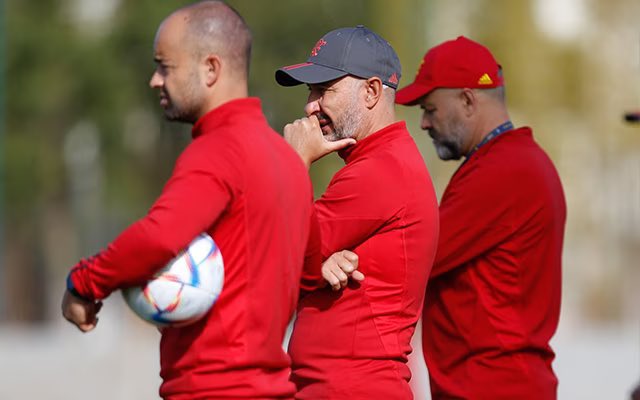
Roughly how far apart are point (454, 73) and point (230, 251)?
2257 mm

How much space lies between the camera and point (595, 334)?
2353cm

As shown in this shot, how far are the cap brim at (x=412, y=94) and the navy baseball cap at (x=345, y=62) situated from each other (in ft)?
2.70

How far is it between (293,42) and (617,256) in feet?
28.5

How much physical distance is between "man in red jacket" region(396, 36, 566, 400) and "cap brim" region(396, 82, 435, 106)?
1.23 ft

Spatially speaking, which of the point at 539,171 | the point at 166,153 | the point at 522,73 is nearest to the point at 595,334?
the point at 522,73

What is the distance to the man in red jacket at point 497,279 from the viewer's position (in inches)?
229

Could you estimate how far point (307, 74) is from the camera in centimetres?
516

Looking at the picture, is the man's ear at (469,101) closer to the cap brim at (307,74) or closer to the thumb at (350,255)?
the cap brim at (307,74)

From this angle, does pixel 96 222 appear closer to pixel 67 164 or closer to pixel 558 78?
pixel 67 164

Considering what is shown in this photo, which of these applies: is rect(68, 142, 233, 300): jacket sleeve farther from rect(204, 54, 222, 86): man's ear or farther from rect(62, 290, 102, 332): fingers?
rect(204, 54, 222, 86): man's ear

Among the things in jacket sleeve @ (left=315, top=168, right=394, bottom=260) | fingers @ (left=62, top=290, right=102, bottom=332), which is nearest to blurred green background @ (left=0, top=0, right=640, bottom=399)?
jacket sleeve @ (left=315, top=168, right=394, bottom=260)

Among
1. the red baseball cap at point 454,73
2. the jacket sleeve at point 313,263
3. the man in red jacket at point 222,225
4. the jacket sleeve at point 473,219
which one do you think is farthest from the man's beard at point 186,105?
the red baseball cap at point 454,73

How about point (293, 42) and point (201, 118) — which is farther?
point (293, 42)

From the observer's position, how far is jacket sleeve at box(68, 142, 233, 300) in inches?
161
